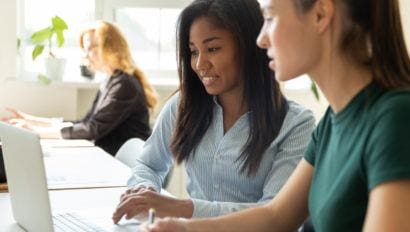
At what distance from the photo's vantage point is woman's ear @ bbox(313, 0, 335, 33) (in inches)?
39.6

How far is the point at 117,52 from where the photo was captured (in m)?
3.39

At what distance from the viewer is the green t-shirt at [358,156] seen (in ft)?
2.96

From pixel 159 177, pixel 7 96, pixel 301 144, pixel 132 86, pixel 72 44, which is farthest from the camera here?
pixel 72 44

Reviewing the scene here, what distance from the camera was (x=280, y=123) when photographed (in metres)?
1.62

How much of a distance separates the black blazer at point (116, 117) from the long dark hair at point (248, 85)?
156 centimetres

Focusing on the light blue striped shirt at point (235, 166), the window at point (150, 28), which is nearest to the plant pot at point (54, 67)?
the window at point (150, 28)

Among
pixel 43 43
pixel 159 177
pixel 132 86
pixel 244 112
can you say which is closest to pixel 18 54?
pixel 43 43

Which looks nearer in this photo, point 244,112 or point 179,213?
point 179,213

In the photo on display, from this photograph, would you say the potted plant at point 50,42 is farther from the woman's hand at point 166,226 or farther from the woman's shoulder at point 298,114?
the woman's hand at point 166,226

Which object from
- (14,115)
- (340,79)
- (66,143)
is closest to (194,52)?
(340,79)

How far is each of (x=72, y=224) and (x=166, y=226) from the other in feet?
1.48

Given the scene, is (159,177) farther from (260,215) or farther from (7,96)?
(7,96)

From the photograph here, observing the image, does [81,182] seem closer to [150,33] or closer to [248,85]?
[248,85]

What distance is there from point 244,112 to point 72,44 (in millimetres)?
2513
